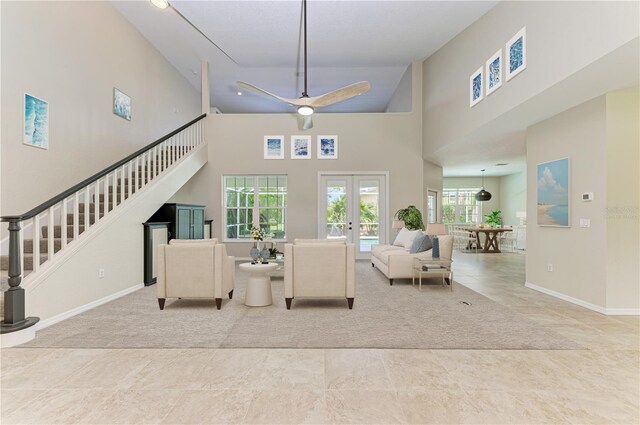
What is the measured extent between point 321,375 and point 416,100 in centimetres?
756

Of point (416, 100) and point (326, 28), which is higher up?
point (326, 28)

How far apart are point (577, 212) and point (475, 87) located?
264 centimetres

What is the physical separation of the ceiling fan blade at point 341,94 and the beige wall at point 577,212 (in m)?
2.90

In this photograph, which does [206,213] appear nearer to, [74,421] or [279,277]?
[279,277]

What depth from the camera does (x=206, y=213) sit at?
848 cm

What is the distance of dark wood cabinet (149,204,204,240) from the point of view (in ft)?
20.2

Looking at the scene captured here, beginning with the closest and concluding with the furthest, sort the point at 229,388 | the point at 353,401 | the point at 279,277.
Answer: the point at 353,401, the point at 229,388, the point at 279,277

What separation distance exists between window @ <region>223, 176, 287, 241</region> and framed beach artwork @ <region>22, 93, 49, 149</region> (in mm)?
4264

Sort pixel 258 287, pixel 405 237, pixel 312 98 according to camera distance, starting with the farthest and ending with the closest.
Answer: pixel 405 237 < pixel 312 98 < pixel 258 287

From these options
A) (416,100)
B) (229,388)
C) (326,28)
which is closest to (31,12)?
(326,28)

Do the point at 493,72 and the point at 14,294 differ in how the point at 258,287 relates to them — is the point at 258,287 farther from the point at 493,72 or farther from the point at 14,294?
the point at 493,72

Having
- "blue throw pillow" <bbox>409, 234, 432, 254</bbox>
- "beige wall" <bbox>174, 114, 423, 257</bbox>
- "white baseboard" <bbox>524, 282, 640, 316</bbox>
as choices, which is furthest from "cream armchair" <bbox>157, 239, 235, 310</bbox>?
"white baseboard" <bbox>524, 282, 640, 316</bbox>

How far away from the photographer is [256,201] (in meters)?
8.67

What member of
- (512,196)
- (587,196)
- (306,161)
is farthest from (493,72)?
(512,196)
